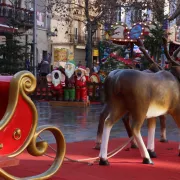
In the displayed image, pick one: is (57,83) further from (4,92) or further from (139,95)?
(4,92)

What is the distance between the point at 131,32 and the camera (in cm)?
2088

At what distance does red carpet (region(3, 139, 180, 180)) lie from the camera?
632cm

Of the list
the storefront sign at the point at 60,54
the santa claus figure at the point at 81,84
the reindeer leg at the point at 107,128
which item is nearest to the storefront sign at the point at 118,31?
the santa claus figure at the point at 81,84

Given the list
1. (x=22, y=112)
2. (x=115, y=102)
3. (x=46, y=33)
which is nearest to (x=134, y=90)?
(x=115, y=102)

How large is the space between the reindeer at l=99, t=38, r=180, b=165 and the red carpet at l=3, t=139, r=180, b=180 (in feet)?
0.82

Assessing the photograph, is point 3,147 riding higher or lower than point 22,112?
lower

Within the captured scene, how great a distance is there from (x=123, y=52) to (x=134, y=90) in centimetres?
1934

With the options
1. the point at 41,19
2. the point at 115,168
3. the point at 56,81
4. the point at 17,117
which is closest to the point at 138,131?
the point at 115,168

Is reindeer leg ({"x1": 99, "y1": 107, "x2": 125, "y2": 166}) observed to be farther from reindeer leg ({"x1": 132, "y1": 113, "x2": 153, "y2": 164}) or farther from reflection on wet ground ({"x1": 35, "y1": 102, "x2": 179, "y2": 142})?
reflection on wet ground ({"x1": 35, "y1": 102, "x2": 179, "y2": 142})

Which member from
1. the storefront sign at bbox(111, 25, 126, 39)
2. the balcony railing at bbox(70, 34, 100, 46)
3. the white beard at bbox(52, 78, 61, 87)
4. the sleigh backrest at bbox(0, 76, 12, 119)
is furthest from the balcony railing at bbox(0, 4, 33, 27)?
the sleigh backrest at bbox(0, 76, 12, 119)

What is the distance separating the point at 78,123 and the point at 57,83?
259 inches

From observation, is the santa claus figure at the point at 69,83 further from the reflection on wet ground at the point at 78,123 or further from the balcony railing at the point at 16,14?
the balcony railing at the point at 16,14

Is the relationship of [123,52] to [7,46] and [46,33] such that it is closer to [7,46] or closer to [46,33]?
[7,46]

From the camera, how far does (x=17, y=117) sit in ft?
18.3
